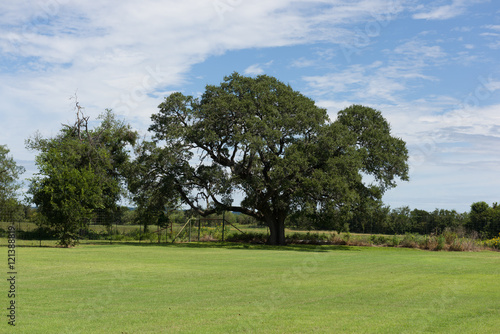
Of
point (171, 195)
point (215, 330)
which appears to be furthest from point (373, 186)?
point (215, 330)

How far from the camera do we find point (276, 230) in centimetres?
3744

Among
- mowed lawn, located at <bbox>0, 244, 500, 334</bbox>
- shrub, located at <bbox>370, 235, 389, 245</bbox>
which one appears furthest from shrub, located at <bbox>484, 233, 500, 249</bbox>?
mowed lawn, located at <bbox>0, 244, 500, 334</bbox>

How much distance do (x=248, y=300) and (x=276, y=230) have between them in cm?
2733

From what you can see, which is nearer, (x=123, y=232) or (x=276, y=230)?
(x=276, y=230)

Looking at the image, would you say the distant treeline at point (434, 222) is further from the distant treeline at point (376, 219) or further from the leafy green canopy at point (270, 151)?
the leafy green canopy at point (270, 151)

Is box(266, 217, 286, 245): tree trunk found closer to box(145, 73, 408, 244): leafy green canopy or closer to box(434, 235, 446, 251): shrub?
box(145, 73, 408, 244): leafy green canopy

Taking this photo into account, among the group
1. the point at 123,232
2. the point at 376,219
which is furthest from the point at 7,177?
the point at 376,219

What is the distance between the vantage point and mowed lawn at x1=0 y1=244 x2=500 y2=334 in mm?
7980

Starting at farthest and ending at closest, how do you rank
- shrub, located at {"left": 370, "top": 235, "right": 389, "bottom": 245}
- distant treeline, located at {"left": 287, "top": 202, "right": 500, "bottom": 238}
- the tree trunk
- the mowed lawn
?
1. distant treeline, located at {"left": 287, "top": 202, "right": 500, "bottom": 238}
2. shrub, located at {"left": 370, "top": 235, "right": 389, "bottom": 245}
3. the tree trunk
4. the mowed lawn

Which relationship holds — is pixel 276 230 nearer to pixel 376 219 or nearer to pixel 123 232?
pixel 376 219

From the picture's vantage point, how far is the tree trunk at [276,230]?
37206 mm

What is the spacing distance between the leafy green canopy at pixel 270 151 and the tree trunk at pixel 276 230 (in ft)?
0.26

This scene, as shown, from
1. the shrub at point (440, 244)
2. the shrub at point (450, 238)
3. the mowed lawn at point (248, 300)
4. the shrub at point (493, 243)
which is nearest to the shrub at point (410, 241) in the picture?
the shrub at point (440, 244)

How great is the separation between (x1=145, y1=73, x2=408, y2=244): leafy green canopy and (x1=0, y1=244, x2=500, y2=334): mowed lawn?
618 inches
